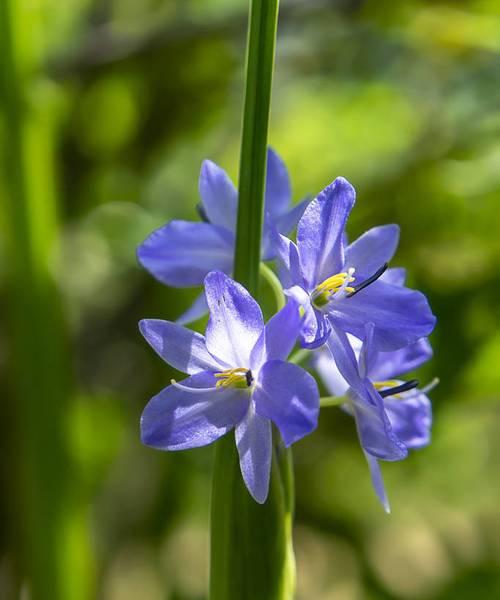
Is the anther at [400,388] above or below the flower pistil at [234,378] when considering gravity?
below

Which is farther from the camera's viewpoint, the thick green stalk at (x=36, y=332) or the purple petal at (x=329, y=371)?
the thick green stalk at (x=36, y=332)

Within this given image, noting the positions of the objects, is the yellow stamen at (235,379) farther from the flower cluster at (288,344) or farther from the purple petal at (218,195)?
the purple petal at (218,195)

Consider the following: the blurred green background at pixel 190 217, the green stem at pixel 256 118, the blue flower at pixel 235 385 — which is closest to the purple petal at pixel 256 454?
the blue flower at pixel 235 385

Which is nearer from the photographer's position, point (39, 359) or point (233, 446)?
point (233, 446)

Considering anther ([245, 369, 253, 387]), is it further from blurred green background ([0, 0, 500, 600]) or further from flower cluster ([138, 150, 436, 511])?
blurred green background ([0, 0, 500, 600])

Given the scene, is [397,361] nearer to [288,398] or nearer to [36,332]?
[288,398]

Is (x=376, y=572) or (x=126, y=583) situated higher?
→ (x=376, y=572)

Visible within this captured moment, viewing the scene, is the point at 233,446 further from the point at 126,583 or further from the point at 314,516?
the point at 126,583

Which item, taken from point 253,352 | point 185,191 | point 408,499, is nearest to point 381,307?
point 253,352
